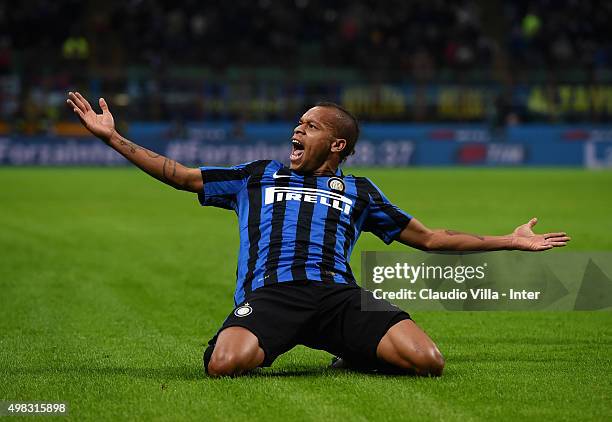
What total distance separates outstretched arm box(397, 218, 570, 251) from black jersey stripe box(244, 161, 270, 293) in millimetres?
893

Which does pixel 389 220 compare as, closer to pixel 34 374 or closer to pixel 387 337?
pixel 387 337

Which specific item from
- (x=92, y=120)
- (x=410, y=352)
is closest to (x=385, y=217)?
(x=410, y=352)

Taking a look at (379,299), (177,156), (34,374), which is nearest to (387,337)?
(379,299)

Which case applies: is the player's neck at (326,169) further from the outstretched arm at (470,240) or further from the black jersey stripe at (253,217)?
the outstretched arm at (470,240)

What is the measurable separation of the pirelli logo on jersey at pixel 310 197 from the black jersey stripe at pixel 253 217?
72mm

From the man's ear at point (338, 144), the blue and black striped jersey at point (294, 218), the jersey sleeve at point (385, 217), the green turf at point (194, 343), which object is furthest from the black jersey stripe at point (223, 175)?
the green turf at point (194, 343)

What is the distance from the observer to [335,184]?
6.91 metres

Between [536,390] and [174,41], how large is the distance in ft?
107

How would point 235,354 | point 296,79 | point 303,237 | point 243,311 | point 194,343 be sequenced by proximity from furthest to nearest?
point 296,79, point 194,343, point 303,237, point 243,311, point 235,354

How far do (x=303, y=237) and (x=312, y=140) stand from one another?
59 cm

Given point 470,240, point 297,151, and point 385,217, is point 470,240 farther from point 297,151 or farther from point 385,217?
point 297,151

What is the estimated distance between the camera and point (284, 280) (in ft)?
21.6

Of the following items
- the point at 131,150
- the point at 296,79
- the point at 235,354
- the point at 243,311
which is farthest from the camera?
the point at 296,79

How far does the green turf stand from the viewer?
222 inches
